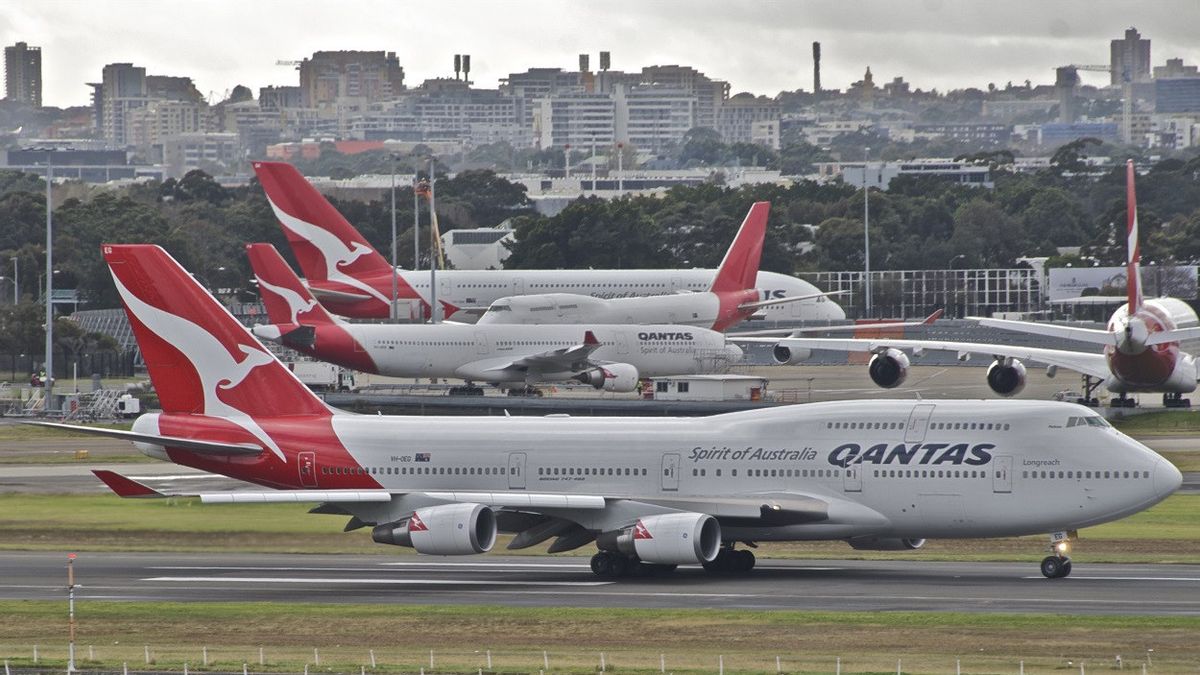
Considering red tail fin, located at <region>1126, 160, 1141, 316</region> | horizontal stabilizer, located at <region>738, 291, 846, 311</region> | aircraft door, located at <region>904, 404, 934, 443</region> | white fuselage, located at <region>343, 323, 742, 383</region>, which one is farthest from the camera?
horizontal stabilizer, located at <region>738, 291, 846, 311</region>

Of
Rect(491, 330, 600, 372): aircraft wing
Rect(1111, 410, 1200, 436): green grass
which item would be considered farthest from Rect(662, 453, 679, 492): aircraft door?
Rect(491, 330, 600, 372): aircraft wing

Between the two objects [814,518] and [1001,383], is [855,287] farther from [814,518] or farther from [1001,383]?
[814,518]

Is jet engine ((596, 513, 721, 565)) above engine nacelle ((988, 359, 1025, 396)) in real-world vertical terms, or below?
below

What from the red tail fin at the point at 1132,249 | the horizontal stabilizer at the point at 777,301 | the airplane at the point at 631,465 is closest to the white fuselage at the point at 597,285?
the horizontal stabilizer at the point at 777,301

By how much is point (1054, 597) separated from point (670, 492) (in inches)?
394

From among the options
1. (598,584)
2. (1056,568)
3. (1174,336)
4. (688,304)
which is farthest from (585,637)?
(688,304)

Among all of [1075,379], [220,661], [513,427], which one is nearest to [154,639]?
[220,661]

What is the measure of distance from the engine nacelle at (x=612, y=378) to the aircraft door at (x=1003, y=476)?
5897 cm

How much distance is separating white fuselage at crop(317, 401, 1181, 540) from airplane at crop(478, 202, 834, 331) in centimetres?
7087

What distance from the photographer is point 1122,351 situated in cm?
8506

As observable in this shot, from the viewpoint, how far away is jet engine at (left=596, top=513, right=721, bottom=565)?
46750mm

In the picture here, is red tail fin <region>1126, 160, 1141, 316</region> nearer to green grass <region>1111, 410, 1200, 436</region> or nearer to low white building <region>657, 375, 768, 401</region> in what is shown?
green grass <region>1111, 410, 1200, 436</region>

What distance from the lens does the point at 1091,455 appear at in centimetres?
4619

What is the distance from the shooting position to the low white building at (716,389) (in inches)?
3927
